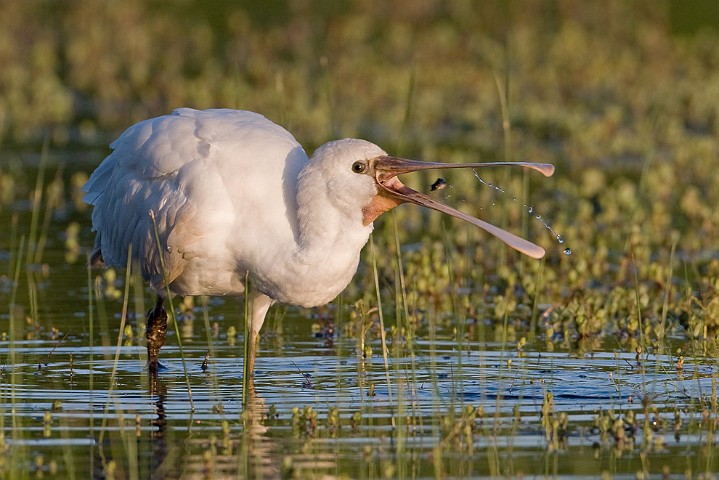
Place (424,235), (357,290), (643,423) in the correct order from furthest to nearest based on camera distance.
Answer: (424,235), (357,290), (643,423)

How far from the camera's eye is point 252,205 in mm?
7164

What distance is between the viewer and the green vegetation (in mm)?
6293

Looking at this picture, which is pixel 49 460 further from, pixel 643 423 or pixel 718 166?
pixel 718 166

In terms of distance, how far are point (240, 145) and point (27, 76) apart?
12719 millimetres

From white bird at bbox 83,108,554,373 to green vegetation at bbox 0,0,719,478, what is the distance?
0.35 m

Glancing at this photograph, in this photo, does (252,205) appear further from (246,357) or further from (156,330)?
(156,330)

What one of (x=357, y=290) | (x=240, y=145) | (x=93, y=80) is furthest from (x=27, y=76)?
(x=240, y=145)

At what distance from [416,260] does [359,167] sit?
11.0 ft

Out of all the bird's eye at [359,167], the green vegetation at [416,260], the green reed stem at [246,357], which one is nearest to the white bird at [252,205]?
the bird's eye at [359,167]

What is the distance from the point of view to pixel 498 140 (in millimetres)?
16438

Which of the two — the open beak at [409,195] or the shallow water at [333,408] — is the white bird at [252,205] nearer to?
the open beak at [409,195]

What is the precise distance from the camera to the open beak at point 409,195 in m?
6.82

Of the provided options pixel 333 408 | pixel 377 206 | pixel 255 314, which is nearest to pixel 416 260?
pixel 255 314

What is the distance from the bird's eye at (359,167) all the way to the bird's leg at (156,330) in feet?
5.75
